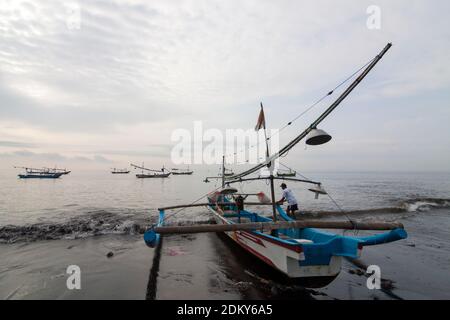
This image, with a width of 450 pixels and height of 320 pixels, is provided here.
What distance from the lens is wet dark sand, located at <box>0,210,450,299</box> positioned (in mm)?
7109

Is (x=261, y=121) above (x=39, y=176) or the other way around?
above

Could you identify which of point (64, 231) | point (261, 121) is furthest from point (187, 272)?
point (64, 231)

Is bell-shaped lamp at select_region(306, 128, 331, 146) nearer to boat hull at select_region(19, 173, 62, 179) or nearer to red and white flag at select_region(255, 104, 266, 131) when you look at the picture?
red and white flag at select_region(255, 104, 266, 131)

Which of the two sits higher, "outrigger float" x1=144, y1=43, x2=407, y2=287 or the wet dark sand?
"outrigger float" x1=144, y1=43, x2=407, y2=287

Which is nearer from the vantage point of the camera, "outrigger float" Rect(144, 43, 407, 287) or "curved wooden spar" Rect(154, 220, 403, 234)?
"outrigger float" Rect(144, 43, 407, 287)

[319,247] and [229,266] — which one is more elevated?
[319,247]

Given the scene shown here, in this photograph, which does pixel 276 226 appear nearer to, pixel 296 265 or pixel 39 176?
pixel 296 265

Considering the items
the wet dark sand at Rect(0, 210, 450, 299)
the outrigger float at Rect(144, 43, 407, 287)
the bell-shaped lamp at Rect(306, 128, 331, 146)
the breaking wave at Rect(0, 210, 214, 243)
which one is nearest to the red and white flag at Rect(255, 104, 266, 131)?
the outrigger float at Rect(144, 43, 407, 287)

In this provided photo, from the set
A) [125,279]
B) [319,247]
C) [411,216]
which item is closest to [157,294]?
[125,279]

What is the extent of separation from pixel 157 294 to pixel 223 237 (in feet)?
21.8

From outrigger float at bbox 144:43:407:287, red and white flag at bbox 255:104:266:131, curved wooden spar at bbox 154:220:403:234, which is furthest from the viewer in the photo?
red and white flag at bbox 255:104:266:131

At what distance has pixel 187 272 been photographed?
8781mm
